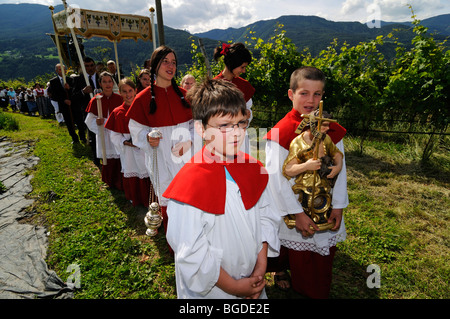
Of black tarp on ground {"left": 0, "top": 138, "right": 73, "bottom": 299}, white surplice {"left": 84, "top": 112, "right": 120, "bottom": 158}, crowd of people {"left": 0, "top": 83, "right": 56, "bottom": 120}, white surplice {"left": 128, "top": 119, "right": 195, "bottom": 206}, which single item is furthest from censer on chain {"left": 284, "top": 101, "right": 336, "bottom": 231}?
crowd of people {"left": 0, "top": 83, "right": 56, "bottom": 120}

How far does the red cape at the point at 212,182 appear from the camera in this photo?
149 centimetres

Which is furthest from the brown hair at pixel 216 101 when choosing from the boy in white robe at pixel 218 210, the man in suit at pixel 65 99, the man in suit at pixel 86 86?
the man in suit at pixel 65 99

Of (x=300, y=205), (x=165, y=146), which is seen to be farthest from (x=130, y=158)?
(x=300, y=205)

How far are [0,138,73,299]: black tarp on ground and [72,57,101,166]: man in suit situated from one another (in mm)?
1923

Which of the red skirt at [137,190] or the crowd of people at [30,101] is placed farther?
the crowd of people at [30,101]

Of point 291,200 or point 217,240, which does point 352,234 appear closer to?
point 291,200

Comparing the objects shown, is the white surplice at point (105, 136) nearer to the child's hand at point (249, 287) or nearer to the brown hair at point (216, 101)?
the brown hair at point (216, 101)

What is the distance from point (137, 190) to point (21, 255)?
1966mm

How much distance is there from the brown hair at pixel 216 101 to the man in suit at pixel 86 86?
258 inches

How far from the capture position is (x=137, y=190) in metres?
5.02

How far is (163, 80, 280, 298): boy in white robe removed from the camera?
1450 mm

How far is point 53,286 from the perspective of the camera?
3.08 metres

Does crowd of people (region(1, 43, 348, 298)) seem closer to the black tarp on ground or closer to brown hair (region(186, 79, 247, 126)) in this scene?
brown hair (region(186, 79, 247, 126))

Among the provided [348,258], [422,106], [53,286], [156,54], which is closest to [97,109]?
[156,54]
